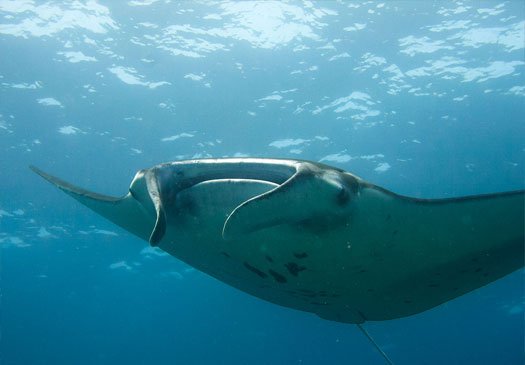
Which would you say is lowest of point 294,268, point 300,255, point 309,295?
point 309,295

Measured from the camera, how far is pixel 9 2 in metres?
10.1

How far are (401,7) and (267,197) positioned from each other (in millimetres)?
11010

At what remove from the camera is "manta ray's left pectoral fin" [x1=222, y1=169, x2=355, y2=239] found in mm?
2146

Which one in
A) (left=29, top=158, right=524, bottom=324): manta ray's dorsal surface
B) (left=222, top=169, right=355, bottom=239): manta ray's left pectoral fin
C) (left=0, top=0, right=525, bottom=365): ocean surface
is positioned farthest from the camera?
(left=0, top=0, right=525, bottom=365): ocean surface

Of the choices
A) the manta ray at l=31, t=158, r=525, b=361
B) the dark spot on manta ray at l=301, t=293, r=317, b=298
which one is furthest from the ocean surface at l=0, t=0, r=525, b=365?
the dark spot on manta ray at l=301, t=293, r=317, b=298

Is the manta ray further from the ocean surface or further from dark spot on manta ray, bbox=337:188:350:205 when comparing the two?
the ocean surface

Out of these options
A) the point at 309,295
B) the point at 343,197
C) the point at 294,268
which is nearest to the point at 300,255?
the point at 294,268

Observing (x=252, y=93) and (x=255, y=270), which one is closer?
(x=255, y=270)

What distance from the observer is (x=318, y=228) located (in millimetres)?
2719

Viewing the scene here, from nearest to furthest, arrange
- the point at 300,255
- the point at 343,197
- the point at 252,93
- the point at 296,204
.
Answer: the point at 296,204 → the point at 343,197 → the point at 300,255 → the point at 252,93

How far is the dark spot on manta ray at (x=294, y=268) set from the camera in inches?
124

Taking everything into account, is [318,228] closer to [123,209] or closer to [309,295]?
[309,295]

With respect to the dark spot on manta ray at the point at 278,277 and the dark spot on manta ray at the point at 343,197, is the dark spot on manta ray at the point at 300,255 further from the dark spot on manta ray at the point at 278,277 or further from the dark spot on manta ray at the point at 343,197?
the dark spot on manta ray at the point at 343,197

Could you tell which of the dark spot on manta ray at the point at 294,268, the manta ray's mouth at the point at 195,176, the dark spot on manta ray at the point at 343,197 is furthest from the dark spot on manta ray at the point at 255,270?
the dark spot on manta ray at the point at 343,197
